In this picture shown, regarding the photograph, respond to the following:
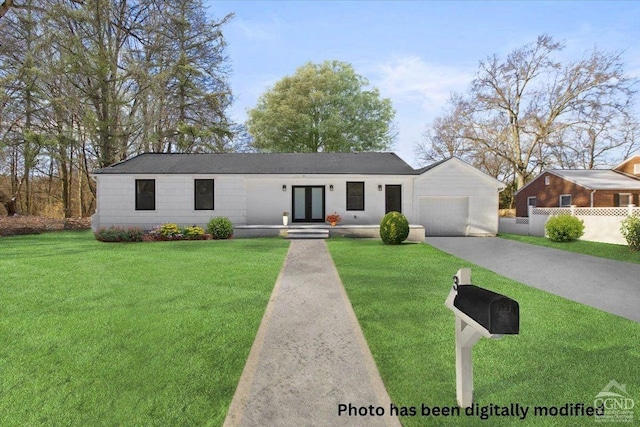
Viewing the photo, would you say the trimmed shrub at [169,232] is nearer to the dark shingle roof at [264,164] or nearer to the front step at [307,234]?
the dark shingle roof at [264,164]

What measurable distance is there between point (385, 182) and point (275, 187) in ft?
17.9

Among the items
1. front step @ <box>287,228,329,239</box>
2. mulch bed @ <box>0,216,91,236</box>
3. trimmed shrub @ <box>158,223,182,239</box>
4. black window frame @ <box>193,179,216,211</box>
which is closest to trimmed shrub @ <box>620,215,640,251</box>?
front step @ <box>287,228,329,239</box>

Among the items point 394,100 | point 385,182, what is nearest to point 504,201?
point 394,100

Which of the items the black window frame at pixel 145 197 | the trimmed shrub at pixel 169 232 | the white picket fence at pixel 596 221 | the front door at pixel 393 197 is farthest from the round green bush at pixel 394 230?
the black window frame at pixel 145 197

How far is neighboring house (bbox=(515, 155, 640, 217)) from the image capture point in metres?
18.6

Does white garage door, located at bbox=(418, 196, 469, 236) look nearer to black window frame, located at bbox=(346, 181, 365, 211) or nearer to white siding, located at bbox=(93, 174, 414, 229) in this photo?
white siding, located at bbox=(93, 174, 414, 229)

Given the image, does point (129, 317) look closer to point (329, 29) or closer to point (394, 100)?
point (329, 29)

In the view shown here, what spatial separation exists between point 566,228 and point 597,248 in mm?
1802

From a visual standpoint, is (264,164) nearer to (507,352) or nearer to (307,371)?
(307,371)

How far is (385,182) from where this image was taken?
15625 mm

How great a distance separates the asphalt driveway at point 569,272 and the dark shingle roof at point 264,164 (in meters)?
6.05

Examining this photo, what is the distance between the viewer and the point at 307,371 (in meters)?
3.07

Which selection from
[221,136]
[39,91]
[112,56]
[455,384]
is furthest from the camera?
[221,136]

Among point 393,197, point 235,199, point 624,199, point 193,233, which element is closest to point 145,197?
point 193,233
